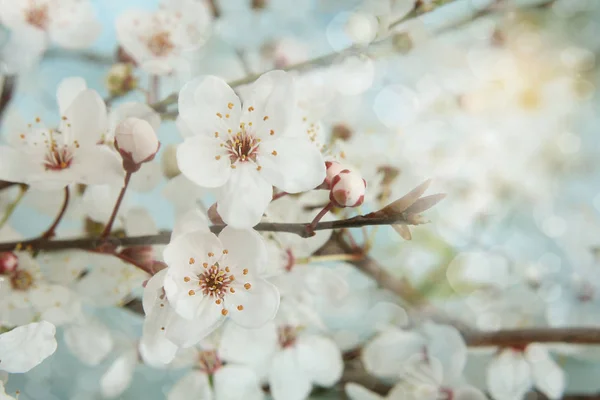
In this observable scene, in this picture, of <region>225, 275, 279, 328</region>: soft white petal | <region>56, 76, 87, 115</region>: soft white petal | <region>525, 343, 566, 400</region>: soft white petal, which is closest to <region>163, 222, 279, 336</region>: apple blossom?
<region>225, 275, 279, 328</region>: soft white petal

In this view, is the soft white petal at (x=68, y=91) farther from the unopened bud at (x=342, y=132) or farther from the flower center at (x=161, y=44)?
the unopened bud at (x=342, y=132)

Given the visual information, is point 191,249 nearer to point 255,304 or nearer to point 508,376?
point 255,304

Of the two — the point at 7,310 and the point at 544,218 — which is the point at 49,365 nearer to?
the point at 7,310

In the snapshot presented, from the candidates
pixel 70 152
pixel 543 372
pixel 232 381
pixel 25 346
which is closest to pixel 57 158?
pixel 70 152

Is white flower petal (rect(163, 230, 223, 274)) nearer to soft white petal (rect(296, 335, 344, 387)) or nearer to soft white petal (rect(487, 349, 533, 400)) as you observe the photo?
soft white petal (rect(296, 335, 344, 387))

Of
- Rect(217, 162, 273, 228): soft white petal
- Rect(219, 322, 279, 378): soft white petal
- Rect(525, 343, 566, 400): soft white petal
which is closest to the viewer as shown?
Rect(217, 162, 273, 228): soft white petal

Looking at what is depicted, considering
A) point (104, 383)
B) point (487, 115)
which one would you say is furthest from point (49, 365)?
point (487, 115)

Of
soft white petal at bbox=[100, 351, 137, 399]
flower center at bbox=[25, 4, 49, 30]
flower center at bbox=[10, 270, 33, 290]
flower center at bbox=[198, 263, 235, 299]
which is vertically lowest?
soft white petal at bbox=[100, 351, 137, 399]

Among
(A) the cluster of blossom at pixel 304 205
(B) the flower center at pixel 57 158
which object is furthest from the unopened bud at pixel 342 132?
(B) the flower center at pixel 57 158
